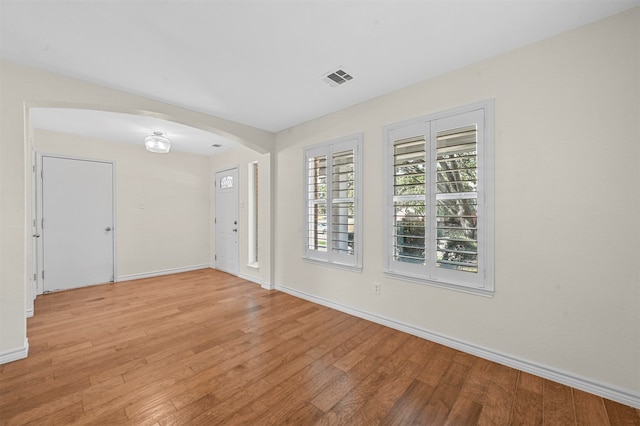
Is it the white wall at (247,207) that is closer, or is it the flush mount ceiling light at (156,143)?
the flush mount ceiling light at (156,143)

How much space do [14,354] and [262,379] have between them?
2227 millimetres

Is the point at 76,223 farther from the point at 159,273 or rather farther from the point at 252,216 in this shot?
the point at 252,216

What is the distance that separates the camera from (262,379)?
1.97 m

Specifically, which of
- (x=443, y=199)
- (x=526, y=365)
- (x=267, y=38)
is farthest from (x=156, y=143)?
(x=526, y=365)

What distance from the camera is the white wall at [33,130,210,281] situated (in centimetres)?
453

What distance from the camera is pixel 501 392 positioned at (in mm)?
1815

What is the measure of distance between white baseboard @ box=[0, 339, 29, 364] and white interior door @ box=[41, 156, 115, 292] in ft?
8.19

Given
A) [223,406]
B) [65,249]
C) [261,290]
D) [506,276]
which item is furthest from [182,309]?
[506,276]

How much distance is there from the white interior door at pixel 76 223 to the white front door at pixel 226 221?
1.88m

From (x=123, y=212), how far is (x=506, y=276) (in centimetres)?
597

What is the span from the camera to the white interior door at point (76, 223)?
410cm

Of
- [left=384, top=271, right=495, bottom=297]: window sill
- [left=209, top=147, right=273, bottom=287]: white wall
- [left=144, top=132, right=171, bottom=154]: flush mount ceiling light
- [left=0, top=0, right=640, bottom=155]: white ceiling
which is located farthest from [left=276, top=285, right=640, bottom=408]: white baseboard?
[left=144, top=132, right=171, bottom=154]: flush mount ceiling light

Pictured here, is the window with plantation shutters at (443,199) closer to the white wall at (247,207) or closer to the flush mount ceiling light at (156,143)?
the white wall at (247,207)

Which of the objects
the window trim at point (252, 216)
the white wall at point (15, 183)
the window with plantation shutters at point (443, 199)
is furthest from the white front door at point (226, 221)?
the window with plantation shutters at point (443, 199)
